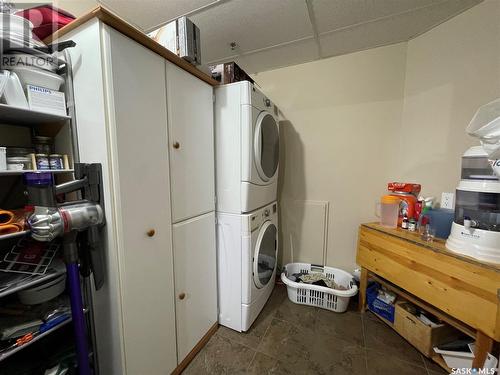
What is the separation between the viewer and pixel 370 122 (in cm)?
185

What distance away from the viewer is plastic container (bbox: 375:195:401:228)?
158 cm

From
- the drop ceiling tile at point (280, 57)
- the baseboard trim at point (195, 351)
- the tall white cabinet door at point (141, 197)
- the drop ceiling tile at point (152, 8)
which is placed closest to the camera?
the tall white cabinet door at point (141, 197)

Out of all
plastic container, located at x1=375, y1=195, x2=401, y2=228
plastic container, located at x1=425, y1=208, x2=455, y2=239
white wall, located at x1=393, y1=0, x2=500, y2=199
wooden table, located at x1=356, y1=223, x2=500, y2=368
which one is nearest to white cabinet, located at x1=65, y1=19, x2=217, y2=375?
wooden table, located at x1=356, y1=223, x2=500, y2=368

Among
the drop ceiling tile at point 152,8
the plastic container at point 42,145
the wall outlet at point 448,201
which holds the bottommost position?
the wall outlet at point 448,201

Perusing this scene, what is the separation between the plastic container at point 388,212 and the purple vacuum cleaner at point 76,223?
1900 mm

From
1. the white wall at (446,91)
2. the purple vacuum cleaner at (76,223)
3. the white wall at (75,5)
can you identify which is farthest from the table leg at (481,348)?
the white wall at (75,5)

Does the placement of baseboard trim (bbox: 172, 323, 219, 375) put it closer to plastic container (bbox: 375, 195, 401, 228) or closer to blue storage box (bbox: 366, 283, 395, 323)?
blue storage box (bbox: 366, 283, 395, 323)

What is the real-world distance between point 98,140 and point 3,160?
31 centimetres

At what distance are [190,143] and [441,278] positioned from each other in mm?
1643

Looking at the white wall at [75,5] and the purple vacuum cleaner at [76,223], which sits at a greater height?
the white wall at [75,5]

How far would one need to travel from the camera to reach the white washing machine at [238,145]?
1.29m

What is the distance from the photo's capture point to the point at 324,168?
6.66ft

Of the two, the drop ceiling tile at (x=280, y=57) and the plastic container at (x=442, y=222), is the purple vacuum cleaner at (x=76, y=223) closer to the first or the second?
the drop ceiling tile at (x=280, y=57)

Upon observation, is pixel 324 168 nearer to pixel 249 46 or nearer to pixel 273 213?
pixel 273 213
